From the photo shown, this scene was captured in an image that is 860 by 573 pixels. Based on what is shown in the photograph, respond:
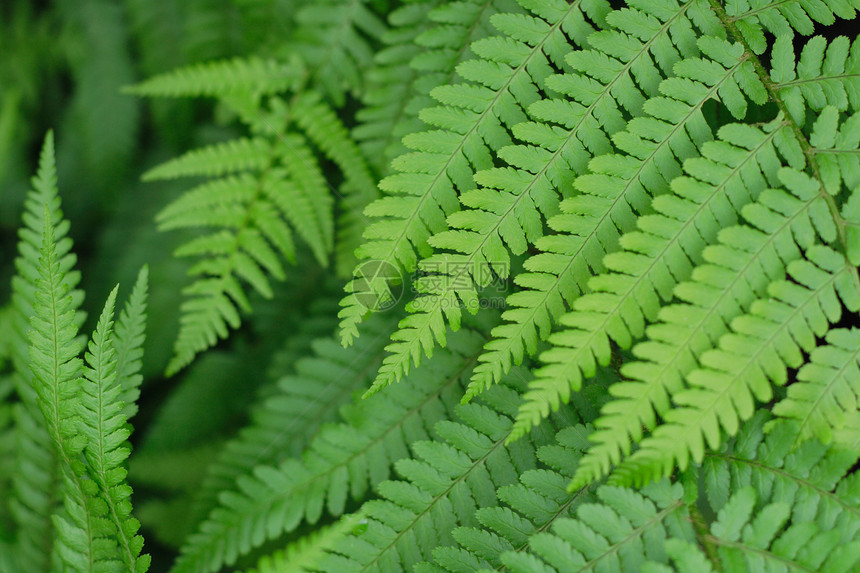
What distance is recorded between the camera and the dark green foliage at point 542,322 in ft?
4.02

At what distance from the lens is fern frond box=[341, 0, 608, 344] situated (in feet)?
4.70

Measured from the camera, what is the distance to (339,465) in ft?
5.72

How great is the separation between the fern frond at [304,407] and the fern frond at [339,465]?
0.28 m

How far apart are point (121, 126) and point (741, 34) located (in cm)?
353

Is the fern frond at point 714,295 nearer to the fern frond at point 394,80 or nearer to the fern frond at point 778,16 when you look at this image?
the fern frond at point 778,16

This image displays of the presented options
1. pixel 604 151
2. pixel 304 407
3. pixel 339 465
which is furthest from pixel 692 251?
pixel 304 407

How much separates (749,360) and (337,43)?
1931mm

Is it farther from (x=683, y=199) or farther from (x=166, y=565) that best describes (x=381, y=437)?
(x=166, y=565)

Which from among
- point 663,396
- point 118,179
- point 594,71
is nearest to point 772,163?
point 594,71

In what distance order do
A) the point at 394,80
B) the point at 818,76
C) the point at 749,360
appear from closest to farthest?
the point at 749,360 → the point at 818,76 → the point at 394,80

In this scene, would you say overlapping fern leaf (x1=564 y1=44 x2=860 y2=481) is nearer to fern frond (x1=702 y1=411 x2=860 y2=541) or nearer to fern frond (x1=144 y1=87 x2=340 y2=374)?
fern frond (x1=702 y1=411 x2=860 y2=541)

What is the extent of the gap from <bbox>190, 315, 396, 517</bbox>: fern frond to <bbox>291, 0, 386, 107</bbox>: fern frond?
40.0 inches

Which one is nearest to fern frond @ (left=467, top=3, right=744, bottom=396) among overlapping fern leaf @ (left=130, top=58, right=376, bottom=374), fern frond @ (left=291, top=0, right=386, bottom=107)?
overlapping fern leaf @ (left=130, top=58, right=376, bottom=374)

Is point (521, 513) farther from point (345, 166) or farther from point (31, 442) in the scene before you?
point (31, 442)
